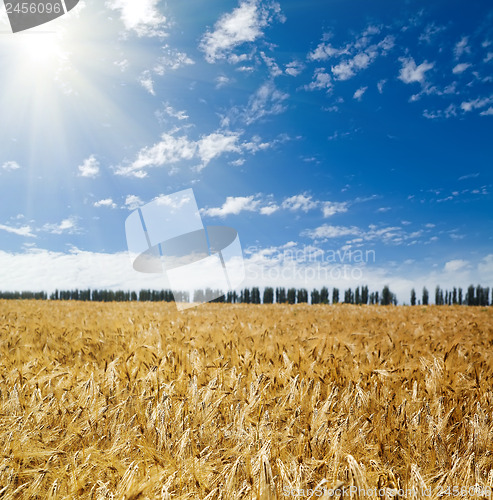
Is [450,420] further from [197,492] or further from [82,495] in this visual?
[82,495]

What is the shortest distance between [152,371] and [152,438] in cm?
107

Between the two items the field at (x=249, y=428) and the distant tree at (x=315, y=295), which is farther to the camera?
the distant tree at (x=315, y=295)

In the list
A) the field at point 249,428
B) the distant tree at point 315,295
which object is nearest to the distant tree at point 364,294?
the distant tree at point 315,295

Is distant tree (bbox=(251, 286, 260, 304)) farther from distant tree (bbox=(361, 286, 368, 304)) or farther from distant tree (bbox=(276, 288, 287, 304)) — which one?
distant tree (bbox=(361, 286, 368, 304))

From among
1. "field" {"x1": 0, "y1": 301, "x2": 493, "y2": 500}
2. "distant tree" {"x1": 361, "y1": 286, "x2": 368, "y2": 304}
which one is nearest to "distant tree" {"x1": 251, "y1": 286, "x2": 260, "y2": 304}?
"distant tree" {"x1": 361, "y1": 286, "x2": 368, "y2": 304}

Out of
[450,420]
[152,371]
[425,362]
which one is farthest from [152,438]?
[425,362]

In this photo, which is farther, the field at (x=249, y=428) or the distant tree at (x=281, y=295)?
the distant tree at (x=281, y=295)

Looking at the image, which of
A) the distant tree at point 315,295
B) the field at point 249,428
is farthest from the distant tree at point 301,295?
the field at point 249,428

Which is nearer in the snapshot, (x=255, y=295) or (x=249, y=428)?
(x=249, y=428)

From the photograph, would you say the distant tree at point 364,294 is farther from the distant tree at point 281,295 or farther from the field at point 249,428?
the field at point 249,428

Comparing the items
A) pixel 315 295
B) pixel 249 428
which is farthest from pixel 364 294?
pixel 249 428

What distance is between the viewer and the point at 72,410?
2.95 metres

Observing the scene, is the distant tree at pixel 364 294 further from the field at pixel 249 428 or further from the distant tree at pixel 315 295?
the field at pixel 249 428

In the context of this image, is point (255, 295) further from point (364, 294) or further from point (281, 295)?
point (364, 294)
